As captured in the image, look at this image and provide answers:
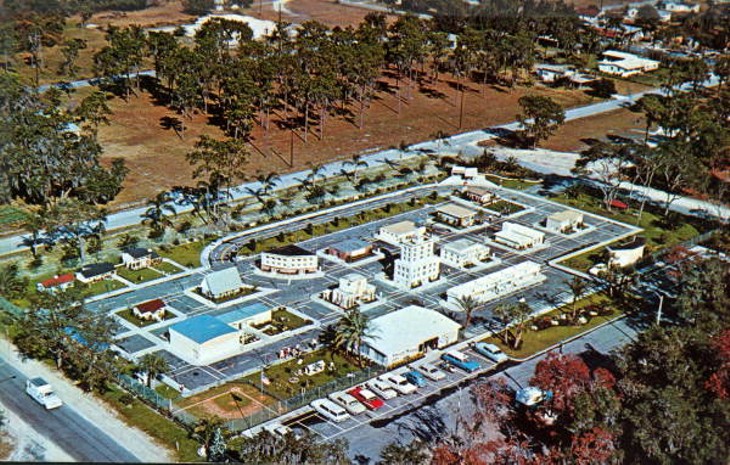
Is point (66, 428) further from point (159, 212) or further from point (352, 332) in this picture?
point (159, 212)

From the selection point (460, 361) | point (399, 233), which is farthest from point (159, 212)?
point (460, 361)

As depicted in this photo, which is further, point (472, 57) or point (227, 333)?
point (472, 57)

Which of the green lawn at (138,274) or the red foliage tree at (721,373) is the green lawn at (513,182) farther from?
the red foliage tree at (721,373)

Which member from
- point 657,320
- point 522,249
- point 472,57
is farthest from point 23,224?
point 472,57

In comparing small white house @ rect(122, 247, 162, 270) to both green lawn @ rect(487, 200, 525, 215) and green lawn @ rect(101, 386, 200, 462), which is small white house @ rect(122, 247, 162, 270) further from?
green lawn @ rect(487, 200, 525, 215)

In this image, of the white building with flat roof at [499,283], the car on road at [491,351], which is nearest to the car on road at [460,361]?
the car on road at [491,351]

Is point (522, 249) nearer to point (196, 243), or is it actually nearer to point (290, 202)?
point (290, 202)
